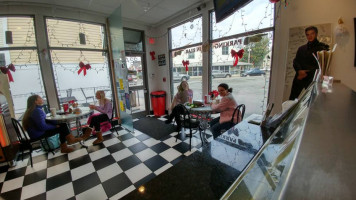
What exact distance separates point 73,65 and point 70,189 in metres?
3.03

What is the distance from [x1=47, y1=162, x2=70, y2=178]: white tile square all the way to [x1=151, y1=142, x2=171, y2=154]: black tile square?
144cm

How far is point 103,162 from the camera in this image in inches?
101

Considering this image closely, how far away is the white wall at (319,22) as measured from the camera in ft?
6.47

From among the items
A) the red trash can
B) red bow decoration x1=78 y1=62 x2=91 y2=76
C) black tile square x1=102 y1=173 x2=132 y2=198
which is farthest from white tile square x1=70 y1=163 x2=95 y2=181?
the red trash can

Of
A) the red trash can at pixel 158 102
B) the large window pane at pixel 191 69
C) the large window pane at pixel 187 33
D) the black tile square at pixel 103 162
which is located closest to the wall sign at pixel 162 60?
the large window pane at pixel 191 69

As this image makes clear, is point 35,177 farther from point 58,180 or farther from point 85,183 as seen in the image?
point 85,183

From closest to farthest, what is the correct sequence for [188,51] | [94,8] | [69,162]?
[69,162], [94,8], [188,51]

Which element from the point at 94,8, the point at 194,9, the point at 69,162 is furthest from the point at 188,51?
the point at 69,162

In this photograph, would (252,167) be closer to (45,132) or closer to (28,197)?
(28,197)

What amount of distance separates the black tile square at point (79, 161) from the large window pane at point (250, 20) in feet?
12.2

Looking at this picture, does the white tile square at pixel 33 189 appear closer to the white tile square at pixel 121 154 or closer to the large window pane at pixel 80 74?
the white tile square at pixel 121 154

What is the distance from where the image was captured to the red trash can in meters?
4.95

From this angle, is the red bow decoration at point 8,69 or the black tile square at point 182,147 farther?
the red bow decoration at point 8,69

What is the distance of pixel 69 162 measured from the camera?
2.60m
